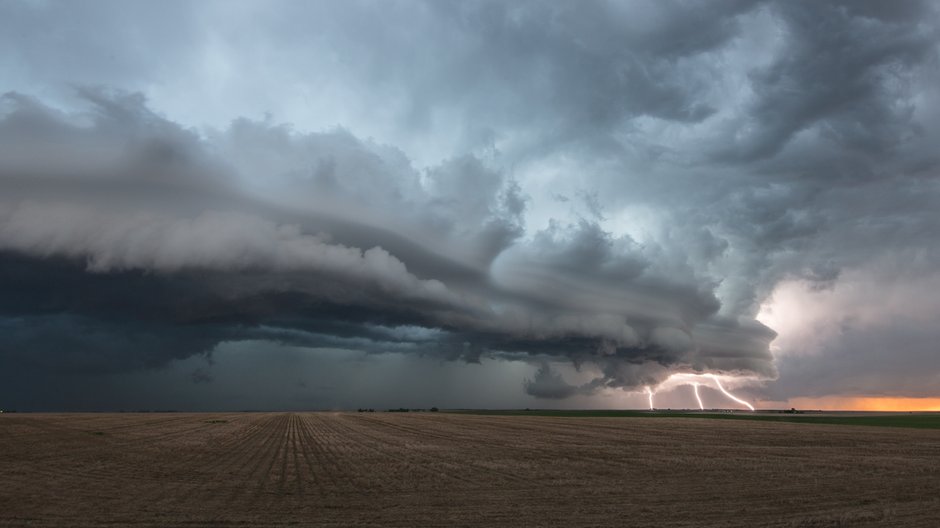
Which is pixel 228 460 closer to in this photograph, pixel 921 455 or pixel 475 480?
pixel 475 480

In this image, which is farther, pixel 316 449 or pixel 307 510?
pixel 316 449

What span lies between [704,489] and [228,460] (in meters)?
28.4

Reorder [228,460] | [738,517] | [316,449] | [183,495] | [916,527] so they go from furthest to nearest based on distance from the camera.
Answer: [316,449] → [228,460] → [183,495] → [738,517] → [916,527]

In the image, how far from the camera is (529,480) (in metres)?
29.6

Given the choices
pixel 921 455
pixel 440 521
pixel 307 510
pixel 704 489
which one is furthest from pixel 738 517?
pixel 921 455

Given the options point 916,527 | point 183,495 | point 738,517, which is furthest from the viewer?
point 183,495

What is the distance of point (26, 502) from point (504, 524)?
1811 centimetres

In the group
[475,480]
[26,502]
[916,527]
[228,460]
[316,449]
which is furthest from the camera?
[316,449]

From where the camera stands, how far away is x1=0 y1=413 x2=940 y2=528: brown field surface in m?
20.2

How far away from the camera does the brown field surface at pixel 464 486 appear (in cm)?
2025

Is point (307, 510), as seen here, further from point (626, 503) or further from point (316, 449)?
point (316, 449)

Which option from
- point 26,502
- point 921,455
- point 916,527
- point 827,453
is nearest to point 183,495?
point 26,502

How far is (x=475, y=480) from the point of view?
96.4 ft

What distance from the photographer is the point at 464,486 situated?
1080 inches
